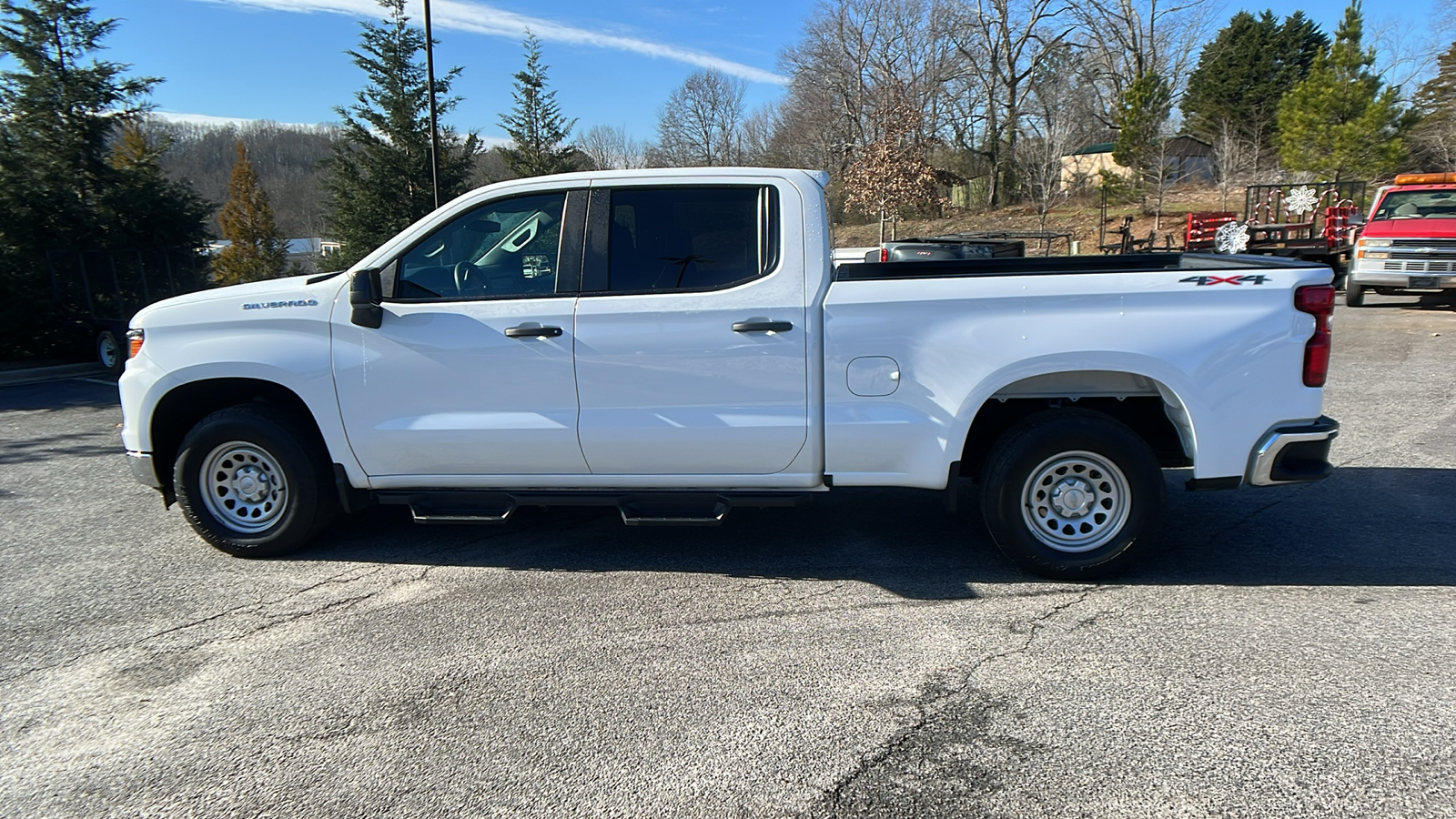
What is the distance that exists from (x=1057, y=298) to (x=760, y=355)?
1.44 m

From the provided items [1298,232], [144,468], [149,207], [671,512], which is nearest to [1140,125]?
[1298,232]

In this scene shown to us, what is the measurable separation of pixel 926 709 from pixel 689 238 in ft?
8.52

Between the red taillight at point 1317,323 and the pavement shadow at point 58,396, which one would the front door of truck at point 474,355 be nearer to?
the red taillight at point 1317,323

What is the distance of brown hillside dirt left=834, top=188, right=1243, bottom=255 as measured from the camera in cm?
3378

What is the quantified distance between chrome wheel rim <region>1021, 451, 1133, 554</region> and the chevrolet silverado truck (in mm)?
15193

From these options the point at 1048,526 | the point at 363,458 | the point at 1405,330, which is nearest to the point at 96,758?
the point at 363,458

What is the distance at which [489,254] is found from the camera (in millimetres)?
4844

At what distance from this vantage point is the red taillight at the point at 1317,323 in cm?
416

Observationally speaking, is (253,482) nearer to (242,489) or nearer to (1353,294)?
(242,489)

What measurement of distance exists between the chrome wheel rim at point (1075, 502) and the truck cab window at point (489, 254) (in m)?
2.77

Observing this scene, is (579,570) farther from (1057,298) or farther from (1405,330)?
(1405,330)

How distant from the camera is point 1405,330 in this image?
1392 centimetres

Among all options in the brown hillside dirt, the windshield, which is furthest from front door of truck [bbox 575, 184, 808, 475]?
the brown hillside dirt

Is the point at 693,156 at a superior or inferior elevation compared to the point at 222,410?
superior
